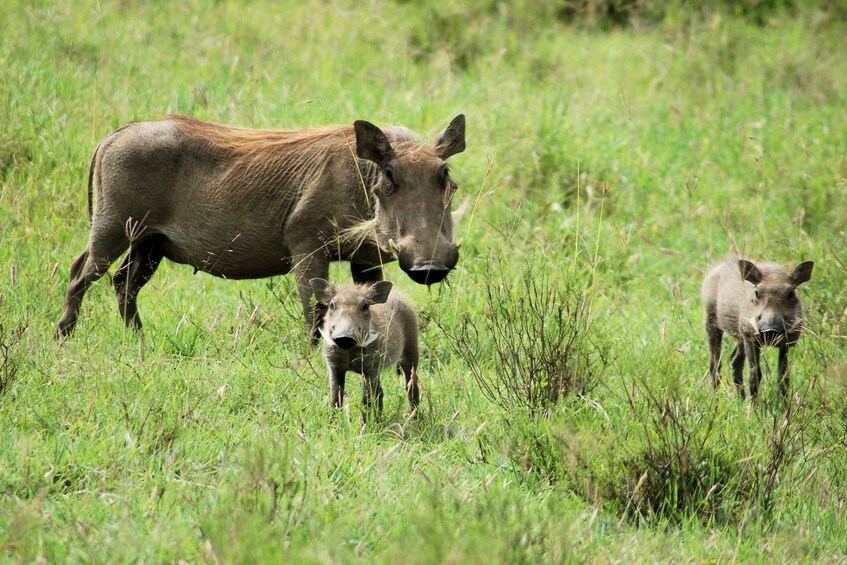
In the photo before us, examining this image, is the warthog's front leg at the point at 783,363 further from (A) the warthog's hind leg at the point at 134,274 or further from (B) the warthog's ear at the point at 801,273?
(A) the warthog's hind leg at the point at 134,274

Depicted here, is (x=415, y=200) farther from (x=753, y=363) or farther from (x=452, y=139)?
(x=753, y=363)

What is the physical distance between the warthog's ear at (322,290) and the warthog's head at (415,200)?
1.11 ft

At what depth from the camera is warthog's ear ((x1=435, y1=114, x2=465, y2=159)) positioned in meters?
5.26

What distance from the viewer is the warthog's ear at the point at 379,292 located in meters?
4.83

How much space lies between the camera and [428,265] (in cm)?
469

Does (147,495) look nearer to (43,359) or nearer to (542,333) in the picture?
(43,359)

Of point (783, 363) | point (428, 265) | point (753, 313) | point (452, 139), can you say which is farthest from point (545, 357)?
point (783, 363)

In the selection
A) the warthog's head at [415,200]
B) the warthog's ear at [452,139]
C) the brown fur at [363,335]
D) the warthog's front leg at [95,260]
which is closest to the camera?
the brown fur at [363,335]

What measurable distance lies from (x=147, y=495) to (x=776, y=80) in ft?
28.7

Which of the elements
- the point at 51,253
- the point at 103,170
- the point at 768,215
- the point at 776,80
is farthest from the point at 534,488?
the point at 776,80

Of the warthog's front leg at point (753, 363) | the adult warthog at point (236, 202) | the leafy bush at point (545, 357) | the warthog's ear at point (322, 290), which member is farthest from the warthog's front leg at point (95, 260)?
the warthog's front leg at point (753, 363)

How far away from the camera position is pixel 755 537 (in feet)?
13.0

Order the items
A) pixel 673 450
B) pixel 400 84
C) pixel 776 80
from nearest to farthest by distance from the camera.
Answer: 1. pixel 673 450
2. pixel 400 84
3. pixel 776 80

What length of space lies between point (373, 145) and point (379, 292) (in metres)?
0.74
